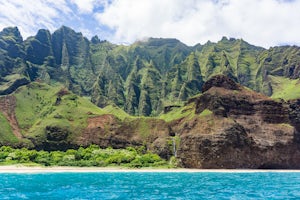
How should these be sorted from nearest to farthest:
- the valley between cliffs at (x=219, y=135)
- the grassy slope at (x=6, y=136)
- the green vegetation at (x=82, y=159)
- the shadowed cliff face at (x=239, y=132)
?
1. the green vegetation at (x=82, y=159)
2. the shadowed cliff face at (x=239, y=132)
3. the valley between cliffs at (x=219, y=135)
4. the grassy slope at (x=6, y=136)

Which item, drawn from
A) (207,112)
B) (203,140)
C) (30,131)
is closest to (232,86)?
(207,112)

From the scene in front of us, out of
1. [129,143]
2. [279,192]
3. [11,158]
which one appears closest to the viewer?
[279,192]

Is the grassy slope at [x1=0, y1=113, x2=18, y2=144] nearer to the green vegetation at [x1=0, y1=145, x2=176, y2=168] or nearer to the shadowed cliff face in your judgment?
the green vegetation at [x1=0, y1=145, x2=176, y2=168]

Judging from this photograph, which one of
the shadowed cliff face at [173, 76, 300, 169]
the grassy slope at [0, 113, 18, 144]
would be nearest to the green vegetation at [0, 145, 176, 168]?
the shadowed cliff face at [173, 76, 300, 169]

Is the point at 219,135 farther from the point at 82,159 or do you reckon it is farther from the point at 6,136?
the point at 6,136

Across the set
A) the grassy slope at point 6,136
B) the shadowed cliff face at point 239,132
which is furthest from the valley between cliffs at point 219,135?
the grassy slope at point 6,136

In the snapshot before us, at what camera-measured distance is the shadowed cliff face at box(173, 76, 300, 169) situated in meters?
153

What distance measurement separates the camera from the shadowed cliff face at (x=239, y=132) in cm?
15262

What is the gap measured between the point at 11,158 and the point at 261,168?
11049 centimetres

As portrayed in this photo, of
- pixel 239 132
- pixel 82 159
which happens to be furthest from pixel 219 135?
pixel 82 159

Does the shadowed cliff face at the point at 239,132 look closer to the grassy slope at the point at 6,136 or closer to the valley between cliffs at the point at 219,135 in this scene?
the valley between cliffs at the point at 219,135

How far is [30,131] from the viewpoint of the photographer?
200m

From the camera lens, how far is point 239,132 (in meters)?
160

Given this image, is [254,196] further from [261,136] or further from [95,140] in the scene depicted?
[95,140]
